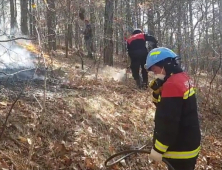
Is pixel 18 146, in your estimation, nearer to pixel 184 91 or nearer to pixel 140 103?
pixel 184 91

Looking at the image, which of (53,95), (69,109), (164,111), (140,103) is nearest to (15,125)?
(69,109)

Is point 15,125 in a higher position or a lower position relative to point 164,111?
lower

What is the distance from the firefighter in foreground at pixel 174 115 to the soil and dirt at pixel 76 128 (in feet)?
5.46

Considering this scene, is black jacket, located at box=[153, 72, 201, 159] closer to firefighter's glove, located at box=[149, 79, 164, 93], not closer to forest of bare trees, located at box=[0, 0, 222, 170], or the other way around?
firefighter's glove, located at box=[149, 79, 164, 93]

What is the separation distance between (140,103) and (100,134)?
2757 mm

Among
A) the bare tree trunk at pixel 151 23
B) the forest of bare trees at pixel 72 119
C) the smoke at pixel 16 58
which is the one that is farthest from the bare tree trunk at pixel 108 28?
the smoke at pixel 16 58

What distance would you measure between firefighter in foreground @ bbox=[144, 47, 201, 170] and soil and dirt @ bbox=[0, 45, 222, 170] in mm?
1663

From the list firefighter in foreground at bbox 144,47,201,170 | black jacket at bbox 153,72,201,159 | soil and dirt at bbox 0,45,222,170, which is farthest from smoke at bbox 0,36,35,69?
black jacket at bbox 153,72,201,159

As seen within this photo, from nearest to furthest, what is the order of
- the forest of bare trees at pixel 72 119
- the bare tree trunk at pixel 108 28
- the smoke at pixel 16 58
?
the forest of bare trees at pixel 72 119
the smoke at pixel 16 58
the bare tree trunk at pixel 108 28

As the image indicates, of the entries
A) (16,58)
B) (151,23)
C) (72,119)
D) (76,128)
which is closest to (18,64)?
(16,58)

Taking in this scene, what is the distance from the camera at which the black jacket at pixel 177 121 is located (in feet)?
10.9

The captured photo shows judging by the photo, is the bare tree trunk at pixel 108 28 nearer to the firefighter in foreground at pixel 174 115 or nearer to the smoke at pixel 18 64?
the smoke at pixel 18 64

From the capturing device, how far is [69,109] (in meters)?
6.21

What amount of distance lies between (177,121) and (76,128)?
2.72 metres
